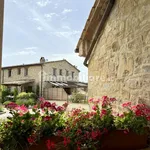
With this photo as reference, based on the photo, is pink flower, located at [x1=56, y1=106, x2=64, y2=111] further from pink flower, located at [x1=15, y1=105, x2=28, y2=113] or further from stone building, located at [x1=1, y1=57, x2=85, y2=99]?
stone building, located at [x1=1, y1=57, x2=85, y2=99]

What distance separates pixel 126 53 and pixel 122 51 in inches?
5.7

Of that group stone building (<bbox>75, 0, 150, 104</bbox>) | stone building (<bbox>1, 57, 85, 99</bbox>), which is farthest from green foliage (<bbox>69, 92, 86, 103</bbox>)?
stone building (<bbox>75, 0, 150, 104</bbox>)

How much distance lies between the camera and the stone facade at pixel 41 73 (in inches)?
695

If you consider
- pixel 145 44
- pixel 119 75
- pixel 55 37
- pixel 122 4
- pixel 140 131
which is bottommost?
pixel 140 131

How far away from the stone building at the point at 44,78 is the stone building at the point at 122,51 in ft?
38.1

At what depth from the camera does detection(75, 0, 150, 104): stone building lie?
2.56 metres

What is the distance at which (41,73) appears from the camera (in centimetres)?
1761

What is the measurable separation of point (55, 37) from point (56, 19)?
3.07ft

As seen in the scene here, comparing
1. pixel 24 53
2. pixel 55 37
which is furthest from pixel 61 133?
pixel 24 53

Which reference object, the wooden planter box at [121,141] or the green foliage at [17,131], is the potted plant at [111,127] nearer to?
the wooden planter box at [121,141]

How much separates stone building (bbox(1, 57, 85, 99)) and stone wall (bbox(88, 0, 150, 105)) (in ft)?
39.3

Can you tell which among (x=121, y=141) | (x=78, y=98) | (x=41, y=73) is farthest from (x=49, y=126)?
(x=41, y=73)

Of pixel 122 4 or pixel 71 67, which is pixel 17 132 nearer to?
pixel 122 4

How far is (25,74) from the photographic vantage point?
61.9 ft
